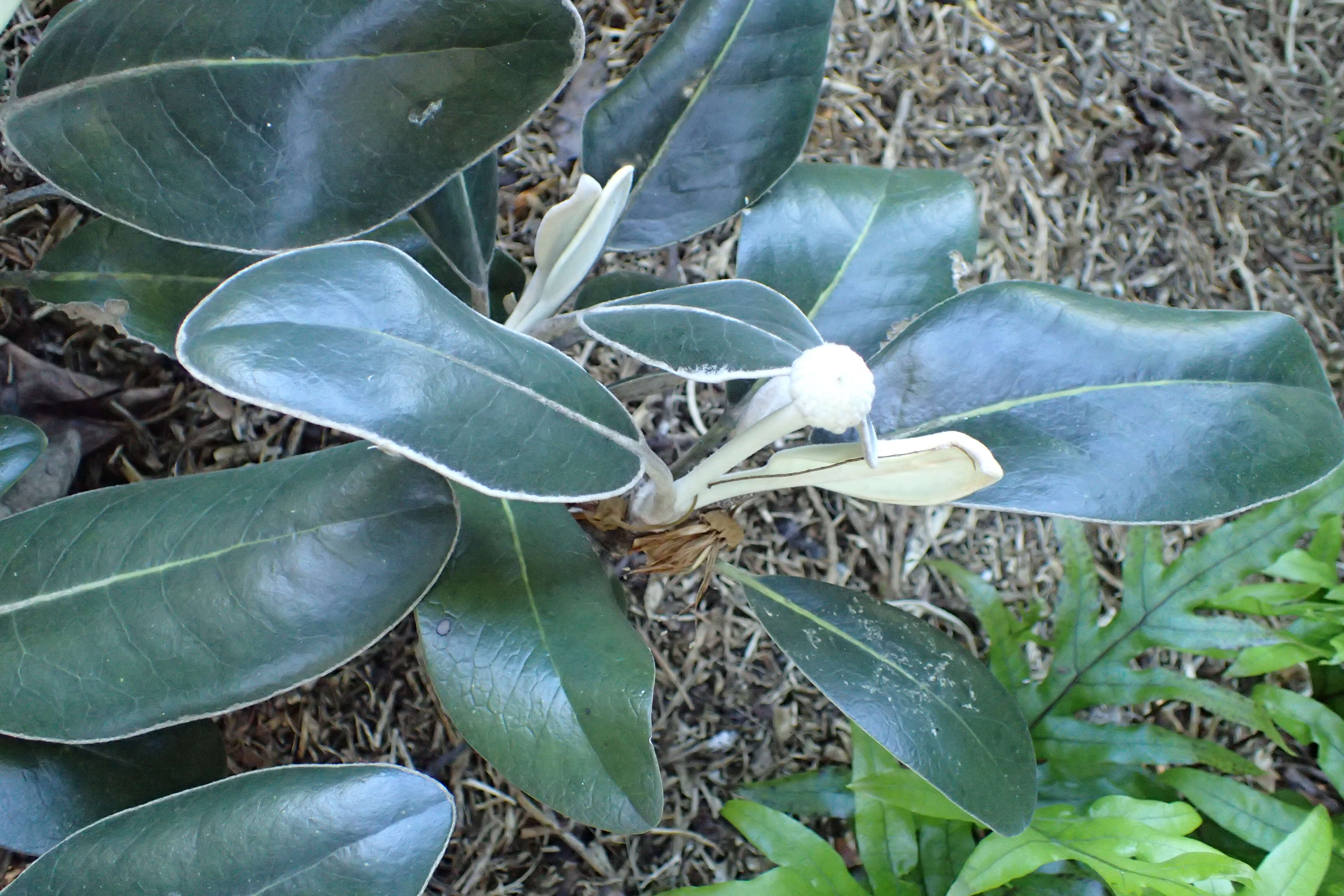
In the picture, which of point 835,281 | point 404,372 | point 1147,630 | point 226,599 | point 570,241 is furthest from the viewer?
point 1147,630

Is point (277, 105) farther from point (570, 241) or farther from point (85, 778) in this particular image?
point (85, 778)

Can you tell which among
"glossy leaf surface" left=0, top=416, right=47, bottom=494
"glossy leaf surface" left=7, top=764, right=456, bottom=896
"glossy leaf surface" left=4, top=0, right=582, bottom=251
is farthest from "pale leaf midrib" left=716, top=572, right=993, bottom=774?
"glossy leaf surface" left=0, top=416, right=47, bottom=494

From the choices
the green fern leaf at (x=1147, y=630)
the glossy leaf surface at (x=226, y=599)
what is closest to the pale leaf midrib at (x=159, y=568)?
the glossy leaf surface at (x=226, y=599)

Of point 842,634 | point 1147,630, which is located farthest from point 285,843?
point 1147,630

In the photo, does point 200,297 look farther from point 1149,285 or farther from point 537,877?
point 1149,285

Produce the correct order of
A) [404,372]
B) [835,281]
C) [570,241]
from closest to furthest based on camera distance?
[404,372] < [570,241] < [835,281]

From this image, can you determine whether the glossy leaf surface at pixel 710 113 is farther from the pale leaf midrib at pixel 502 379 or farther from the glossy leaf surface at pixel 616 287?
the pale leaf midrib at pixel 502 379

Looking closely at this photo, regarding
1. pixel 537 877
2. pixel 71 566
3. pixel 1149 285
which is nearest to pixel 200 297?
pixel 71 566

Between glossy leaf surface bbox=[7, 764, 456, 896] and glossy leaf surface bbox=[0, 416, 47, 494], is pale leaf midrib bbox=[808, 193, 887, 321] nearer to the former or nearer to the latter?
glossy leaf surface bbox=[7, 764, 456, 896]
